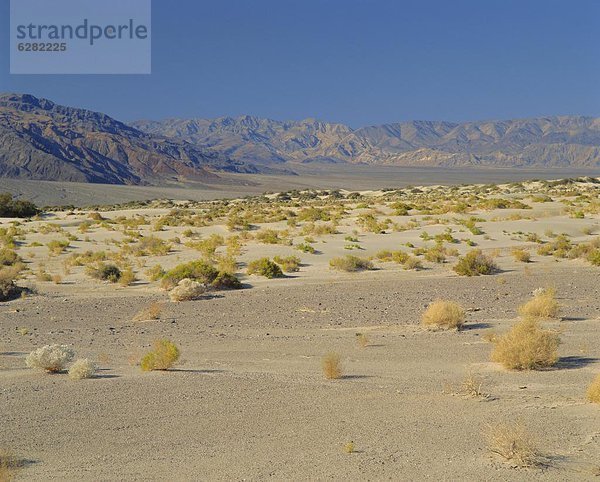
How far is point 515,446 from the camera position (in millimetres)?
6543

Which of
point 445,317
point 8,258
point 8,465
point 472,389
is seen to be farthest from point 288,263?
point 8,465

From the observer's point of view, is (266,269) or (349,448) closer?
(349,448)

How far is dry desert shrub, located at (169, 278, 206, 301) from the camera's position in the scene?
62.1ft

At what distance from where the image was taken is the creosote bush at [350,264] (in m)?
24.0

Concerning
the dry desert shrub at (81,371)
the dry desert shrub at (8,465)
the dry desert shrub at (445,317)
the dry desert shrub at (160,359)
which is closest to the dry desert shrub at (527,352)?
the dry desert shrub at (445,317)

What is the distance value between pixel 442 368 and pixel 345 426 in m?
3.39

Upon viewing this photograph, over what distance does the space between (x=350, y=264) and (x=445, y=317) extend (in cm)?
1009

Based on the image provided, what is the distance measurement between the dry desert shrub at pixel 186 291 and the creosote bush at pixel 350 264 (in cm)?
599

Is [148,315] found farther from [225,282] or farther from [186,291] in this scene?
[225,282]

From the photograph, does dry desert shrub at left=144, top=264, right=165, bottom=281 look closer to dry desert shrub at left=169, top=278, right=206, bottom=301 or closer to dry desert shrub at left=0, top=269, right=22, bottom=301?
dry desert shrub at left=169, top=278, right=206, bottom=301

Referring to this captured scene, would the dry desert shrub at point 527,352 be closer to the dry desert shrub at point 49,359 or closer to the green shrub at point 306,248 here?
the dry desert shrub at point 49,359

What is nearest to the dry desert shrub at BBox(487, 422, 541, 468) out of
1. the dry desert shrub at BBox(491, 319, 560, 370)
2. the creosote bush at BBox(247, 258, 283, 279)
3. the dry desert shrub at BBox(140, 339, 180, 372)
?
the dry desert shrub at BBox(491, 319, 560, 370)

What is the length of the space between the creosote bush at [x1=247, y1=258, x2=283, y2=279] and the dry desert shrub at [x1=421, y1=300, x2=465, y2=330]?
30.9ft

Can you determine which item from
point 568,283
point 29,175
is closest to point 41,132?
point 29,175
